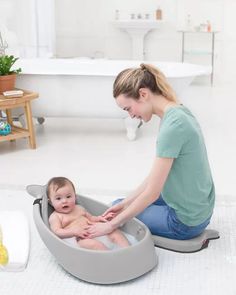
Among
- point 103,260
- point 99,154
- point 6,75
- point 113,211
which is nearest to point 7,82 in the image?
point 6,75

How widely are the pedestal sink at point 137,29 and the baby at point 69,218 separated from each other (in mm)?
4511

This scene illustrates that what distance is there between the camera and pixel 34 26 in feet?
20.0

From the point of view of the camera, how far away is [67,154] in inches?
161

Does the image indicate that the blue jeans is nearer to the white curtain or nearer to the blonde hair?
the blonde hair

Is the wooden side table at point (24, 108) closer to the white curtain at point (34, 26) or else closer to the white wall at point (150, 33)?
the white curtain at point (34, 26)

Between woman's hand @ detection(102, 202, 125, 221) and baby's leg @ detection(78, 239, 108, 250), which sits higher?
woman's hand @ detection(102, 202, 125, 221)

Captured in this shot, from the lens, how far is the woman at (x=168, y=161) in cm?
218

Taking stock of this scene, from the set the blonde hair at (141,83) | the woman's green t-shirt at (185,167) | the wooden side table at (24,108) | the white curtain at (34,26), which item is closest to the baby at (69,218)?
the woman's green t-shirt at (185,167)

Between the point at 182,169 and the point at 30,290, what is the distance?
0.78 m

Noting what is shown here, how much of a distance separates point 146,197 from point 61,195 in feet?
1.38

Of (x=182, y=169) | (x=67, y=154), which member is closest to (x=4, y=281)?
(x=182, y=169)

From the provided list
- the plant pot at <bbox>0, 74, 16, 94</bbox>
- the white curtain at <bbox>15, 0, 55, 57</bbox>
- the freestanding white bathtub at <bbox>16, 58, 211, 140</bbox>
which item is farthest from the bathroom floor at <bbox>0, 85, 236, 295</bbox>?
the white curtain at <bbox>15, 0, 55, 57</bbox>

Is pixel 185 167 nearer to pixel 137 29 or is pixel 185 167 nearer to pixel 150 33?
pixel 137 29

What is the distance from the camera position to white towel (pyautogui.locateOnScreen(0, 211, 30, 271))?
2270 millimetres
